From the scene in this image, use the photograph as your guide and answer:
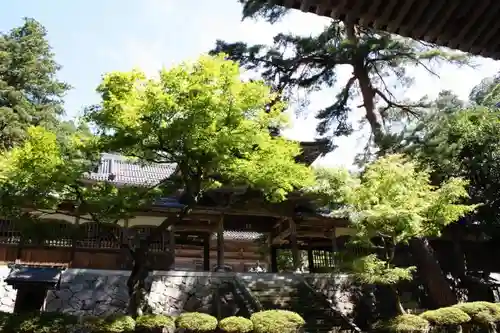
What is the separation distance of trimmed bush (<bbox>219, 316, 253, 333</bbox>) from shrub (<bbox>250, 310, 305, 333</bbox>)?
0.69 ft

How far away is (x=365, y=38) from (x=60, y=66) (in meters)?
19.2

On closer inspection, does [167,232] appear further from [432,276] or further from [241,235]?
[432,276]

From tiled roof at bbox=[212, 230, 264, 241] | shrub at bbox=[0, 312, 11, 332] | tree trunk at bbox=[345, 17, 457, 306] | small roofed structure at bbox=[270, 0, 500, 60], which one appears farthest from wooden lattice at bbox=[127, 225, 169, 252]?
small roofed structure at bbox=[270, 0, 500, 60]

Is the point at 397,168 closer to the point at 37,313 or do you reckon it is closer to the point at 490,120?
the point at 490,120

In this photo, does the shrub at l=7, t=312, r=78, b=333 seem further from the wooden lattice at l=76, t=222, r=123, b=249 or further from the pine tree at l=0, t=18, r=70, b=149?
the pine tree at l=0, t=18, r=70, b=149

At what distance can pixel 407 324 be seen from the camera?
468 inches

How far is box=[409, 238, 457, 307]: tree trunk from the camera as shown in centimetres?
1645

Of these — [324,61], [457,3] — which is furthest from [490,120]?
[457,3]

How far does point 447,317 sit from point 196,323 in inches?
286

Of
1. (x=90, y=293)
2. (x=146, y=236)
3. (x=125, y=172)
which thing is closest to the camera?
(x=90, y=293)

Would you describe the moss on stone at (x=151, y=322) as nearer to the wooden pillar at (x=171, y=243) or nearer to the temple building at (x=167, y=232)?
the temple building at (x=167, y=232)

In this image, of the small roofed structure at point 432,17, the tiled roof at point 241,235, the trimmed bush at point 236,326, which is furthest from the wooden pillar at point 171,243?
the small roofed structure at point 432,17

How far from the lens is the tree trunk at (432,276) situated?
16.5 metres

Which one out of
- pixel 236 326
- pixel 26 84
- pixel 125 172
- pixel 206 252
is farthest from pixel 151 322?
pixel 26 84
